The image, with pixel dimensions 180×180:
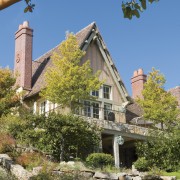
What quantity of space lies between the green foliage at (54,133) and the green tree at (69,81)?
285 cm

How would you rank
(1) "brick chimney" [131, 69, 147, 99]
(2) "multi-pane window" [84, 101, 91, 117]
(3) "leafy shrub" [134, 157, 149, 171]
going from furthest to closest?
(1) "brick chimney" [131, 69, 147, 99]
(2) "multi-pane window" [84, 101, 91, 117]
(3) "leafy shrub" [134, 157, 149, 171]

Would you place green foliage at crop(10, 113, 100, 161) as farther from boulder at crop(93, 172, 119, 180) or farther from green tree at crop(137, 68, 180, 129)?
green tree at crop(137, 68, 180, 129)

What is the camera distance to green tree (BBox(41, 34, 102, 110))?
23.2 meters

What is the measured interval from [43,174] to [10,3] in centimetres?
772

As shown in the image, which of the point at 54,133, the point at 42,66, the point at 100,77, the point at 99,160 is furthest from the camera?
the point at 42,66

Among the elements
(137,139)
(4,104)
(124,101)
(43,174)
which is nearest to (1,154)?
(43,174)

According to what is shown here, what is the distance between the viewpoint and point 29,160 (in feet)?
54.1

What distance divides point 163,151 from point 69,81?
629cm

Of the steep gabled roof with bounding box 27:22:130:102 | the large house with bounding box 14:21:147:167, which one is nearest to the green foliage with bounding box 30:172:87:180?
the large house with bounding box 14:21:147:167

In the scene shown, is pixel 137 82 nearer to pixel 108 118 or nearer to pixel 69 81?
pixel 108 118

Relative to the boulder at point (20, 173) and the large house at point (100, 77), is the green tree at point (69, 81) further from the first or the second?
the boulder at point (20, 173)

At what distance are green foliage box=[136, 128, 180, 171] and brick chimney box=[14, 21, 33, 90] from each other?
9.00m

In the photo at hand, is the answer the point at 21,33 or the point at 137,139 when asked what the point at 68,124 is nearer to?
the point at 137,139

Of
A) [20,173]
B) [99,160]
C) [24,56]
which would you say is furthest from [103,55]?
[20,173]
